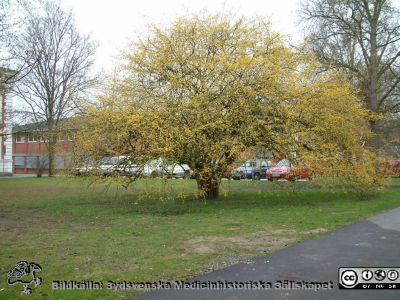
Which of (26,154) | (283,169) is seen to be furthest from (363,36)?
(26,154)

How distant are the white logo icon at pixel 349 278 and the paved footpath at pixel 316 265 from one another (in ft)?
0.38

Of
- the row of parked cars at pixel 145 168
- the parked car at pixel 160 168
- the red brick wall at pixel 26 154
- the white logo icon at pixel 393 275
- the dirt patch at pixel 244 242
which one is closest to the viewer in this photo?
the white logo icon at pixel 393 275

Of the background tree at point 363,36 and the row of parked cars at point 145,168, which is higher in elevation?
the background tree at point 363,36

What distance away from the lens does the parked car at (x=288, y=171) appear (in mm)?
14672

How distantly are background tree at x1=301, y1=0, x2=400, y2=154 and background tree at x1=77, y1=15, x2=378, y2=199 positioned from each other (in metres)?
8.23

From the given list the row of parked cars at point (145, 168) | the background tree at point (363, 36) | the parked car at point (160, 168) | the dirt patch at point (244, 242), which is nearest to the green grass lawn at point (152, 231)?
the dirt patch at point (244, 242)

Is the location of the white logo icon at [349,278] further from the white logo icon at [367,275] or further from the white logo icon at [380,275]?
the white logo icon at [380,275]

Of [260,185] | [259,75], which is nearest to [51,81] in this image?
[260,185]

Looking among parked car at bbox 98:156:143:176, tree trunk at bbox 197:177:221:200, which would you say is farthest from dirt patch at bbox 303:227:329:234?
parked car at bbox 98:156:143:176

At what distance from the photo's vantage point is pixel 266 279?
5973 mm

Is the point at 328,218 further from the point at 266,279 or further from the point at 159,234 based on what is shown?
the point at 266,279

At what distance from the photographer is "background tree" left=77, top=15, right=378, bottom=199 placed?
1391cm

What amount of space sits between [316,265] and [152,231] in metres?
4.71

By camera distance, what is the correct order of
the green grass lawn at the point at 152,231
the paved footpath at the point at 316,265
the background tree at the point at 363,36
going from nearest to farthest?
the paved footpath at the point at 316,265 → the green grass lawn at the point at 152,231 → the background tree at the point at 363,36
